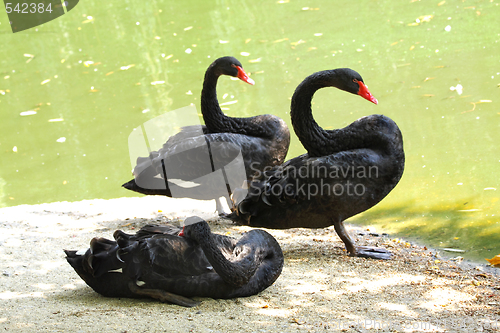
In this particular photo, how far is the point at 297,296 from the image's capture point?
12.2 ft

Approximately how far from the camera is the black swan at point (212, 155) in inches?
210

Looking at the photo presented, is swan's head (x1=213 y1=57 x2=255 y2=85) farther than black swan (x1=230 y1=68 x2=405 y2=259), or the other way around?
swan's head (x1=213 y1=57 x2=255 y2=85)

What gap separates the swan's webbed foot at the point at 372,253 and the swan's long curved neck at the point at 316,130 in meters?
0.92

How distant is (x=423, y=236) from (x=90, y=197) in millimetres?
4318

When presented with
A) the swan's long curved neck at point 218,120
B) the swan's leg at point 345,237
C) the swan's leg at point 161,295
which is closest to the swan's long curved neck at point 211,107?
the swan's long curved neck at point 218,120

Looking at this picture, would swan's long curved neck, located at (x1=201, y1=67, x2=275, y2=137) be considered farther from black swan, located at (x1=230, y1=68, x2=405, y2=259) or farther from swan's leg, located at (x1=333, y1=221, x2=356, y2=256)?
swan's leg, located at (x1=333, y1=221, x2=356, y2=256)

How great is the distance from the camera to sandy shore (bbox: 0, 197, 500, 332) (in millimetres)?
3154

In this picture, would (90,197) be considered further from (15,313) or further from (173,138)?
(15,313)

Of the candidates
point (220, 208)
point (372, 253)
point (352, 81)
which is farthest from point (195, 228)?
point (220, 208)

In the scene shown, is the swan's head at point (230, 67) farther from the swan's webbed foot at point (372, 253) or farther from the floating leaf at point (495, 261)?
the floating leaf at point (495, 261)

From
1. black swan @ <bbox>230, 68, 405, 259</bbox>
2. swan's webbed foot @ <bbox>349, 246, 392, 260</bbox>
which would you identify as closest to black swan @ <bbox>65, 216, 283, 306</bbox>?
black swan @ <bbox>230, 68, 405, 259</bbox>

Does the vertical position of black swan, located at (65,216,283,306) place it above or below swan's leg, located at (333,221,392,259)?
above

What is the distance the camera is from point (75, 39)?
43.1 feet

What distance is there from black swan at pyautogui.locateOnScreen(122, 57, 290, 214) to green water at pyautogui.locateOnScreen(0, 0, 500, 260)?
4.38 ft
